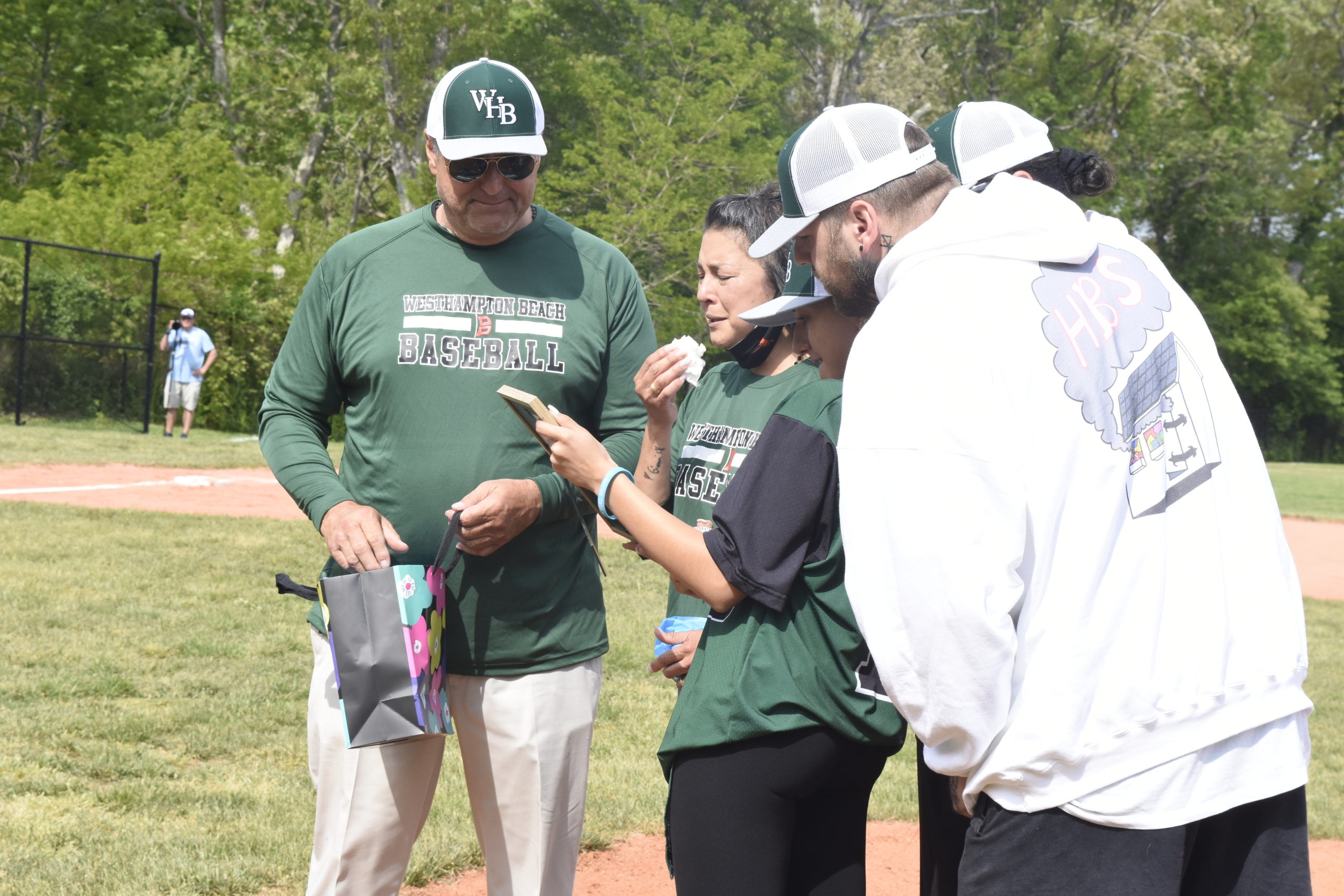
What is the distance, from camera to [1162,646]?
171cm

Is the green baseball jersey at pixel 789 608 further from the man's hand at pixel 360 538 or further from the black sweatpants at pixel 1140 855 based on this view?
the man's hand at pixel 360 538

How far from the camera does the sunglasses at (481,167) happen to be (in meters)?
2.95

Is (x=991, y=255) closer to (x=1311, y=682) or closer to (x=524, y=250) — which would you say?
(x=524, y=250)

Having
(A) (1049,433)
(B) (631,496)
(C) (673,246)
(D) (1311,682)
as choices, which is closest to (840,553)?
(B) (631,496)

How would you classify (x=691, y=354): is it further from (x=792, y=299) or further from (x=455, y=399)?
(x=455, y=399)

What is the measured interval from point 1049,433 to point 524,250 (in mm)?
1755

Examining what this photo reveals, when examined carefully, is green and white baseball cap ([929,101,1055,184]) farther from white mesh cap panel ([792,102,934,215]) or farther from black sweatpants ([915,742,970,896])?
black sweatpants ([915,742,970,896])

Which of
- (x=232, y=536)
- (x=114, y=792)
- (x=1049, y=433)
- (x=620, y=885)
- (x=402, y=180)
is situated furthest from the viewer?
(x=402, y=180)

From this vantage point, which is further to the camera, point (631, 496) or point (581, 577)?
point (581, 577)

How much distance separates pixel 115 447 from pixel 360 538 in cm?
1638

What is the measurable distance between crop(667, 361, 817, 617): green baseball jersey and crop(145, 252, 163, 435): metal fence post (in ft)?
63.1

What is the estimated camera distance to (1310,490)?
27.4 m

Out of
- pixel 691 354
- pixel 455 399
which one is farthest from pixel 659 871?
pixel 691 354

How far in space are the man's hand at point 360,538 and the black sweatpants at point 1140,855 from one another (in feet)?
4.98
